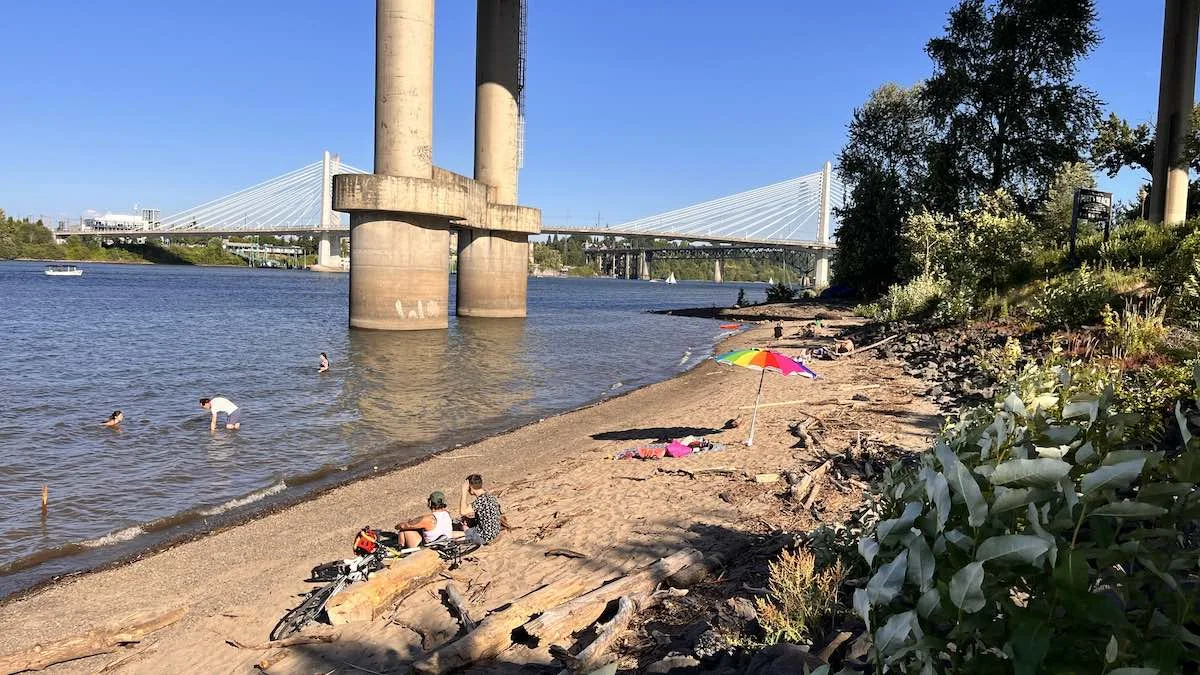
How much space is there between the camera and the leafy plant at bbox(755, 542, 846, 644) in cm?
420

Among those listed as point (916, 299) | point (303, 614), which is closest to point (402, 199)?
point (916, 299)

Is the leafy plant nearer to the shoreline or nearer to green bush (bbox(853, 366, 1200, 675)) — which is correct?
green bush (bbox(853, 366, 1200, 675))

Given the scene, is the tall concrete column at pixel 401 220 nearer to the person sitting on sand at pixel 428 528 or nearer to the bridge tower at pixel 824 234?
the person sitting on sand at pixel 428 528

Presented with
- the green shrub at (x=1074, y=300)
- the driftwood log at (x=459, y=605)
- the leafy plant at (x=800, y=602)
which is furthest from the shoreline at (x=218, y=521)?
the green shrub at (x=1074, y=300)

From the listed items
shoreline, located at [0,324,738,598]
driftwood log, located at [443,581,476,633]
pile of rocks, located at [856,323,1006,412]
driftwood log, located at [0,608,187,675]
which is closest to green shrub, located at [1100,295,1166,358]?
pile of rocks, located at [856,323,1006,412]

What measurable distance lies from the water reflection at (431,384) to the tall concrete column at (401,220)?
3.92 ft

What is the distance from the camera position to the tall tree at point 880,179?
132ft

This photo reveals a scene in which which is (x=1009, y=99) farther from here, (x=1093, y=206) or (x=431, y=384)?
(x=431, y=384)

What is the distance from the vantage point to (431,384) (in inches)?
812

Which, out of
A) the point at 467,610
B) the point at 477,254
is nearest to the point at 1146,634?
the point at 467,610

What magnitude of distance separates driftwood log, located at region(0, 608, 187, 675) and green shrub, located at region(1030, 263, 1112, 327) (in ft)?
49.0

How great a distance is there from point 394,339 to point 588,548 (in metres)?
25.6

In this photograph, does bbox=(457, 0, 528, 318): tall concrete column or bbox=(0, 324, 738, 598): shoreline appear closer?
bbox=(0, 324, 738, 598): shoreline

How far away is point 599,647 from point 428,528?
3595 mm
